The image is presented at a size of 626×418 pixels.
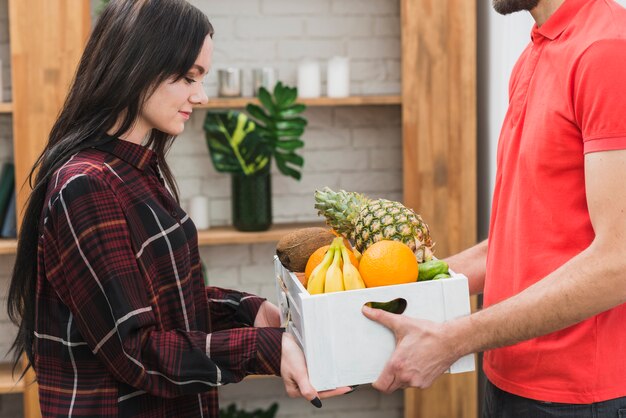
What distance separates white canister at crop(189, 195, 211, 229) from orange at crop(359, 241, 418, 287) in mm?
1826

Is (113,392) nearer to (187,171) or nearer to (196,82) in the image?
(196,82)

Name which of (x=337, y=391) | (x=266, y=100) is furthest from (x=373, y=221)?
(x=266, y=100)

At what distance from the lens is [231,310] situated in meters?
1.77

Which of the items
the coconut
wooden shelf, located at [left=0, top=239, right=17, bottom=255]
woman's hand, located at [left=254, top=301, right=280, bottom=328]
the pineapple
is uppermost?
the pineapple

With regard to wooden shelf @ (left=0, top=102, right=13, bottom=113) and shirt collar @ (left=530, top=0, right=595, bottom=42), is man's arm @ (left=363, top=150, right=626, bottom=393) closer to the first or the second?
shirt collar @ (left=530, top=0, right=595, bottom=42)

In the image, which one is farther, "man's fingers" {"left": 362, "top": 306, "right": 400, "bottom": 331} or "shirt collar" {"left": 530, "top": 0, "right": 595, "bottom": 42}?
"shirt collar" {"left": 530, "top": 0, "right": 595, "bottom": 42}

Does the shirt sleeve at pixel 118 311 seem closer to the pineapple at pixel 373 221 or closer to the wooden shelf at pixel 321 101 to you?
the pineapple at pixel 373 221

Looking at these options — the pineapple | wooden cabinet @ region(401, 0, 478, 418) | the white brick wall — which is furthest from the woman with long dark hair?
the white brick wall

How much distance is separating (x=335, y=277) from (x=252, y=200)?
1677mm

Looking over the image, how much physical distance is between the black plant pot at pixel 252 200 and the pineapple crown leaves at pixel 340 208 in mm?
1431

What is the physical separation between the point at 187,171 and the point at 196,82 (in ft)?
5.95

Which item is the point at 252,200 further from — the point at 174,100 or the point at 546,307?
the point at 546,307

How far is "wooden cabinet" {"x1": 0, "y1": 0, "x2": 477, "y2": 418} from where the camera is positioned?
9.01 feet

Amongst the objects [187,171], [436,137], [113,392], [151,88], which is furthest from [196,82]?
[187,171]
